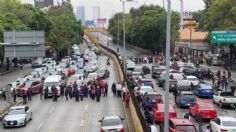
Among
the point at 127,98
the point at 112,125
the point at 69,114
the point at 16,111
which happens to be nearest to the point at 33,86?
the point at 69,114

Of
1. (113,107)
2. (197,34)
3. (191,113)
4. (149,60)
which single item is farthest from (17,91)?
(197,34)

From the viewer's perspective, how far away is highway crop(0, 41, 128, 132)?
1280 inches

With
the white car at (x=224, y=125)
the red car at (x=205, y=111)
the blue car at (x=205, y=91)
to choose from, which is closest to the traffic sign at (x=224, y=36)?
the blue car at (x=205, y=91)

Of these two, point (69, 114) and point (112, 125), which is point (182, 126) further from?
point (69, 114)

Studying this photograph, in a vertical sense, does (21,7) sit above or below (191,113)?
above

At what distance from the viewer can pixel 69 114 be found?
37.7 metres

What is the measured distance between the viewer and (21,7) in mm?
104312

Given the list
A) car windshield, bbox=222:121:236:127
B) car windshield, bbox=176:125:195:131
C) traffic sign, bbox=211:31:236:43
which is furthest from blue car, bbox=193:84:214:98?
car windshield, bbox=176:125:195:131

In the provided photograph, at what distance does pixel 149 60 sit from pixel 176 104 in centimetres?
5259

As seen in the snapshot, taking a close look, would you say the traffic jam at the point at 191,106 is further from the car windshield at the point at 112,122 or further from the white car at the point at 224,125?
the car windshield at the point at 112,122

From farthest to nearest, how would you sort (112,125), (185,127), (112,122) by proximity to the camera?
(112,122), (112,125), (185,127)

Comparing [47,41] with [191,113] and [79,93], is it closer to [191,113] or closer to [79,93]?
[79,93]

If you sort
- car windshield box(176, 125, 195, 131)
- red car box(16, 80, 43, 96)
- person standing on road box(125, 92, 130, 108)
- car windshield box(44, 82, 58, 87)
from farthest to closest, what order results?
1. car windshield box(44, 82, 58, 87)
2. red car box(16, 80, 43, 96)
3. person standing on road box(125, 92, 130, 108)
4. car windshield box(176, 125, 195, 131)

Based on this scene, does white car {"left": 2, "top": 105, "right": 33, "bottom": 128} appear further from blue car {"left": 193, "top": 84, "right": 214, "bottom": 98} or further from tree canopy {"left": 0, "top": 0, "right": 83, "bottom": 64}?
tree canopy {"left": 0, "top": 0, "right": 83, "bottom": 64}
